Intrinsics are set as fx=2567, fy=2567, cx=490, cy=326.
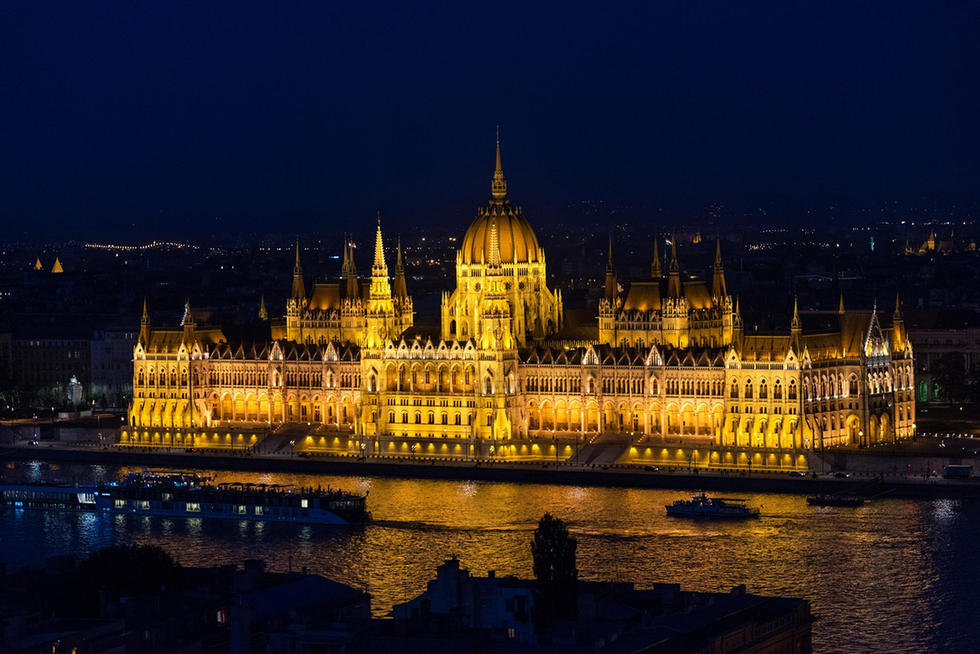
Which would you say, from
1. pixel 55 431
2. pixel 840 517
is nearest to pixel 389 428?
pixel 55 431

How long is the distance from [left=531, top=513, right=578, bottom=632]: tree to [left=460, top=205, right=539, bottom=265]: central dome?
59016 millimetres

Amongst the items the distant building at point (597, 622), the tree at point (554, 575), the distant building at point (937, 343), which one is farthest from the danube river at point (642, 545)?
the distant building at point (937, 343)

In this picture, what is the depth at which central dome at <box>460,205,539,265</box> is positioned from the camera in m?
126

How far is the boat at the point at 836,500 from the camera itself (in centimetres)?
10212

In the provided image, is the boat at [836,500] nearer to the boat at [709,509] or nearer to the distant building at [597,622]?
the boat at [709,509]

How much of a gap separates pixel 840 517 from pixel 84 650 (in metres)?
48.4

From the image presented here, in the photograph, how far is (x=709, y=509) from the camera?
100062 millimetres

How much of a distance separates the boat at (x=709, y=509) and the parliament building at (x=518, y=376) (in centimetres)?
947

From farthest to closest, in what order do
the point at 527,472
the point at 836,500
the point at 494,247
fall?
1. the point at 494,247
2. the point at 527,472
3. the point at 836,500

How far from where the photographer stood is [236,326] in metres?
135

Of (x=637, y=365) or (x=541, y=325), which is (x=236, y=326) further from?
(x=637, y=365)

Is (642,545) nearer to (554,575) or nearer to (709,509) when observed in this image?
(709,509)

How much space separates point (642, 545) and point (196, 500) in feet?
72.4

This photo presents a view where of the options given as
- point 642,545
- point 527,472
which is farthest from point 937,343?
point 642,545
